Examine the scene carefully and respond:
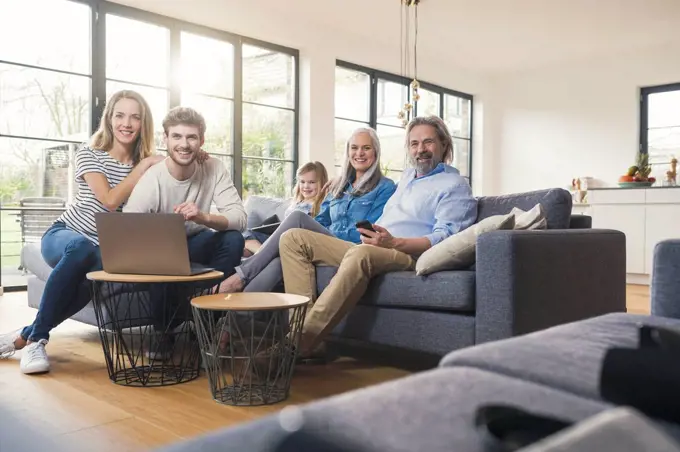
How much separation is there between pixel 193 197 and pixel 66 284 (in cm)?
64

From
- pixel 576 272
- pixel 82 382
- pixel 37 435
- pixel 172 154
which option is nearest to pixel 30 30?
pixel 172 154

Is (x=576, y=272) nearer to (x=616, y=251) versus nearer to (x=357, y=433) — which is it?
(x=616, y=251)

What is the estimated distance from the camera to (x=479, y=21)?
7141 millimetres

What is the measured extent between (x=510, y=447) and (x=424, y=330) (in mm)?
1881

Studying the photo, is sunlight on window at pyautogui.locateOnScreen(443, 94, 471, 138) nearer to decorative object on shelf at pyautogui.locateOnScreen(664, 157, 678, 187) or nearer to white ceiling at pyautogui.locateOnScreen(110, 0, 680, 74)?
white ceiling at pyautogui.locateOnScreen(110, 0, 680, 74)

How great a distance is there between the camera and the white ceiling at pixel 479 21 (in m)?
6.49

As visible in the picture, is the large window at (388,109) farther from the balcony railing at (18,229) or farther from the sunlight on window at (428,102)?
the balcony railing at (18,229)

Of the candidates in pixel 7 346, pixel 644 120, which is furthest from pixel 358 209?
pixel 644 120

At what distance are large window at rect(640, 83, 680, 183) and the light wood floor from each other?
711 centimetres

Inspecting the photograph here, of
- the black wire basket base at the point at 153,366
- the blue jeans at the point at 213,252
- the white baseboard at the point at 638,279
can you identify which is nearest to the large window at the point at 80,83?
the blue jeans at the point at 213,252

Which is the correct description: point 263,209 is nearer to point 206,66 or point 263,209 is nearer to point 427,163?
point 427,163

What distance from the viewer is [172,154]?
8.55 feet

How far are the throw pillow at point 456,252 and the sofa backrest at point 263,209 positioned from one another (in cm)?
188

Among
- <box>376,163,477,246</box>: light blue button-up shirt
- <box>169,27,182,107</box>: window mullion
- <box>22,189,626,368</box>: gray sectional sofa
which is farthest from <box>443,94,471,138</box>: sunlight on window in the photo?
<box>22,189,626,368</box>: gray sectional sofa
